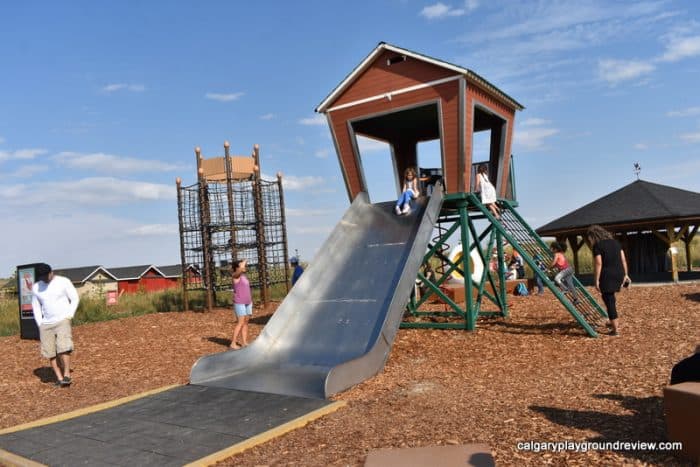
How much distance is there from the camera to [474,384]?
6953mm

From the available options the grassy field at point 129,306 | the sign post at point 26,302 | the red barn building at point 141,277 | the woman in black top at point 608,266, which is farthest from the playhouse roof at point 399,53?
the red barn building at point 141,277

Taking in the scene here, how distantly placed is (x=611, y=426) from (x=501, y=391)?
1.73m

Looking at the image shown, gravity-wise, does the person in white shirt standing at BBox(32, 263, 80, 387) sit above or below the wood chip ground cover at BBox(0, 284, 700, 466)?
above

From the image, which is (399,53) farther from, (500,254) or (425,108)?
(500,254)

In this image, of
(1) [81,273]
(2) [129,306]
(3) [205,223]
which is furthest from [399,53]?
(1) [81,273]

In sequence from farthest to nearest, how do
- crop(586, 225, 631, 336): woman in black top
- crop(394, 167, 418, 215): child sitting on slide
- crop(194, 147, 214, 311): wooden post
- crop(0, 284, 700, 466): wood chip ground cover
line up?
crop(194, 147, 214, 311): wooden post
crop(394, 167, 418, 215): child sitting on slide
crop(586, 225, 631, 336): woman in black top
crop(0, 284, 700, 466): wood chip ground cover

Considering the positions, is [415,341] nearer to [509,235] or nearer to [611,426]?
[509,235]

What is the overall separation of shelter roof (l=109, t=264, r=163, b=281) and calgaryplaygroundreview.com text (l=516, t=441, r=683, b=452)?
5991 centimetres

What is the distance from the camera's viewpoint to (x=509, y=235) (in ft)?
34.4

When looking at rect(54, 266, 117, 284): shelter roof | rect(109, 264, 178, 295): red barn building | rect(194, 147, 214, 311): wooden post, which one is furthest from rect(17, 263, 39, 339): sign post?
rect(109, 264, 178, 295): red barn building

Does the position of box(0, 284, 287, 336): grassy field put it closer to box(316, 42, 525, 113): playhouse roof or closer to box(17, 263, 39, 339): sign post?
box(17, 263, 39, 339): sign post

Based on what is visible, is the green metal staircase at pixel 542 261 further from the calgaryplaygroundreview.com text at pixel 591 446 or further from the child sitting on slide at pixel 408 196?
the calgaryplaygroundreview.com text at pixel 591 446

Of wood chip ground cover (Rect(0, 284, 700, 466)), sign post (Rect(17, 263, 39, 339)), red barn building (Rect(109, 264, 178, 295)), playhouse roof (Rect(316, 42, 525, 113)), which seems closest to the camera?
wood chip ground cover (Rect(0, 284, 700, 466))

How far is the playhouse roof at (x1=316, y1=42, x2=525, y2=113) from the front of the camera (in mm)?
10688
